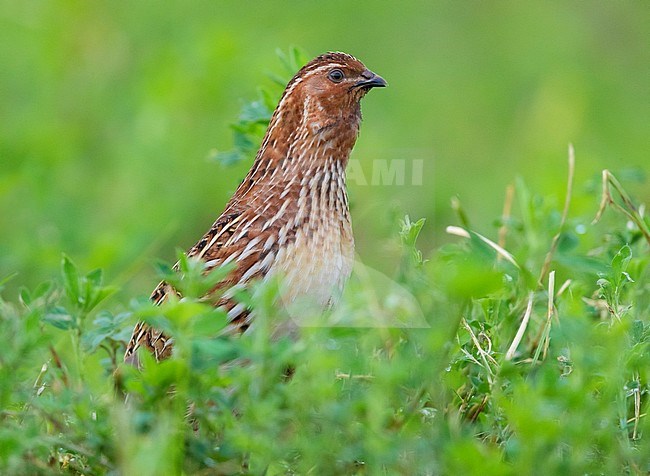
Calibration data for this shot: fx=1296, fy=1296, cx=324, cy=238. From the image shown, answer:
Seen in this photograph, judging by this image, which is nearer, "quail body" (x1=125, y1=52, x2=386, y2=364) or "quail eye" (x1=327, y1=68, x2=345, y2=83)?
"quail body" (x1=125, y1=52, x2=386, y2=364)

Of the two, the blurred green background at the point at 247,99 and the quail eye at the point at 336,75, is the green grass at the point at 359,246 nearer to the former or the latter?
the blurred green background at the point at 247,99

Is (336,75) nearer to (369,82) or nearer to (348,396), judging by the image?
(369,82)

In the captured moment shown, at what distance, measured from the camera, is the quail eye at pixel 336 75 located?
4109 mm

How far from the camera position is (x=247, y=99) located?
7098 mm

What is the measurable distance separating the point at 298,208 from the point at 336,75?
1.69 feet

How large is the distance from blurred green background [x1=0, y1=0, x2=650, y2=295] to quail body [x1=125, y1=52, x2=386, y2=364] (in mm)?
1046

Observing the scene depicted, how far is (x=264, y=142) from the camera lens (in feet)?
13.5

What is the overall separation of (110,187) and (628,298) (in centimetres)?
390

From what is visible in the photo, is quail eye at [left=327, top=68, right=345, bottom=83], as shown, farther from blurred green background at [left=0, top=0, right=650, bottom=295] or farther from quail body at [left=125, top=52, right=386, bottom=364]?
blurred green background at [left=0, top=0, right=650, bottom=295]

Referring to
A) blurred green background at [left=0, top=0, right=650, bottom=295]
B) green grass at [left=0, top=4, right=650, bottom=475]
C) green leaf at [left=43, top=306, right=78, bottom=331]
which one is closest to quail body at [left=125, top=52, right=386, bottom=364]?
green grass at [left=0, top=4, right=650, bottom=475]

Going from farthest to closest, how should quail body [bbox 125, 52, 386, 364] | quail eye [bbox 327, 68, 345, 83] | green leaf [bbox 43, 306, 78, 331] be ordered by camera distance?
quail eye [bbox 327, 68, 345, 83]
quail body [bbox 125, 52, 386, 364]
green leaf [bbox 43, 306, 78, 331]

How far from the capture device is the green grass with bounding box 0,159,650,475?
2.75m

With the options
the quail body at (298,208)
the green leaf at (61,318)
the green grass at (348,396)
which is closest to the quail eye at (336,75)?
the quail body at (298,208)

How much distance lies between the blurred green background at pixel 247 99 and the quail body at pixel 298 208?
1046 mm
